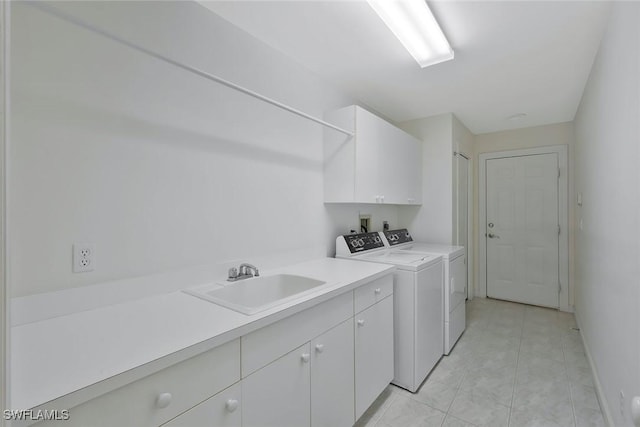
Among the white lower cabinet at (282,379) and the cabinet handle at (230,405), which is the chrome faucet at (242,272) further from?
the cabinet handle at (230,405)

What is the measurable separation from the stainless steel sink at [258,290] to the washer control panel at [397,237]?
1.39 meters

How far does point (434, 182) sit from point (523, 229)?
5.22 ft

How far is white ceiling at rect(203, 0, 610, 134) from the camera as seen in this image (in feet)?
5.14

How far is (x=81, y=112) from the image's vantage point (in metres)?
1.12

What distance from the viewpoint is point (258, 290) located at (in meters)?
1.68

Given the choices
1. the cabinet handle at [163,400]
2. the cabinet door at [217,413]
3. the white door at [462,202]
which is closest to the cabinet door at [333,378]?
the cabinet door at [217,413]

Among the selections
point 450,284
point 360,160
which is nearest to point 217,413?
point 360,160

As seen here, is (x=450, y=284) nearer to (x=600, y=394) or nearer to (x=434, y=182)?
(x=600, y=394)

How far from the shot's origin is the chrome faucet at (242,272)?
158 centimetres

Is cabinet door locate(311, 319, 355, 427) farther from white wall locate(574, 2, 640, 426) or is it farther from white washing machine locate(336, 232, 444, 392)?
white wall locate(574, 2, 640, 426)

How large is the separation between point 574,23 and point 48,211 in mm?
2749

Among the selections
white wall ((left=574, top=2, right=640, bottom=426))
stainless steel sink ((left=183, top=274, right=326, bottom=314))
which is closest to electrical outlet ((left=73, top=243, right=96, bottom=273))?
stainless steel sink ((left=183, top=274, right=326, bottom=314))

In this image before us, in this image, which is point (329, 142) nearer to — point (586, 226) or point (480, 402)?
point (480, 402)

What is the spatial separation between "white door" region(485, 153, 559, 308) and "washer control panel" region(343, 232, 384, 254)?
2278 millimetres
